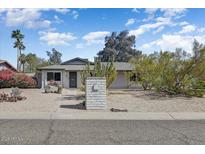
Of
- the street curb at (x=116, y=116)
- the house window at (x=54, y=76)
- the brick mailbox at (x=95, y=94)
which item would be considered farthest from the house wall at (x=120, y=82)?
the street curb at (x=116, y=116)

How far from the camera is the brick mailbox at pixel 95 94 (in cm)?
1427

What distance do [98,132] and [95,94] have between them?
6.18 m

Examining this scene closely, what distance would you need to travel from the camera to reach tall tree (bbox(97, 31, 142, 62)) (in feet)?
233

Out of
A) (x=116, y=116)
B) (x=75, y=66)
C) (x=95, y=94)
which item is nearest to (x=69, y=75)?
(x=75, y=66)

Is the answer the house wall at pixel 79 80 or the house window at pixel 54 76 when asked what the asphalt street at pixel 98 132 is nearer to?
the house wall at pixel 79 80

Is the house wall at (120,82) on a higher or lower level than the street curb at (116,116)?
higher

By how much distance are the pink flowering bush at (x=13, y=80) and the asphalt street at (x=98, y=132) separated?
20.8 meters

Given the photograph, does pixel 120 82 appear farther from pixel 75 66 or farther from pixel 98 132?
pixel 98 132

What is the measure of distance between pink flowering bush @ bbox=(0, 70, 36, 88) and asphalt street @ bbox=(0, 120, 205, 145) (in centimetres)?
2084

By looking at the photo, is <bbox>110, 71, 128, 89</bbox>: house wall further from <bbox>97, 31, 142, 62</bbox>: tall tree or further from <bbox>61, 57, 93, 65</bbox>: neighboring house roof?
<bbox>97, 31, 142, 62</bbox>: tall tree

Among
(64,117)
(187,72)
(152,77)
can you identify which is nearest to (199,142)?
(64,117)

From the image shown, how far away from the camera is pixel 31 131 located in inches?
329

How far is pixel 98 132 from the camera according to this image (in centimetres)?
832
